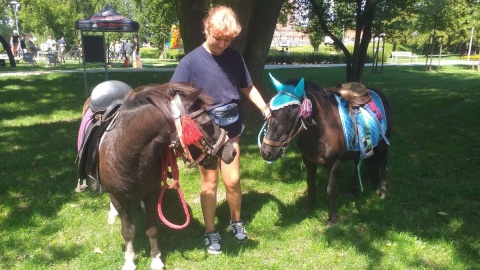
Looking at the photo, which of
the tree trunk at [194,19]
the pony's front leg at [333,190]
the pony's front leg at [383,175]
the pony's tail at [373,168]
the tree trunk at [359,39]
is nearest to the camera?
the pony's front leg at [333,190]

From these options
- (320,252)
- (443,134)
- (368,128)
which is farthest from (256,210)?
(443,134)

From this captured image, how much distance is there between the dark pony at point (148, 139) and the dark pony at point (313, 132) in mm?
769

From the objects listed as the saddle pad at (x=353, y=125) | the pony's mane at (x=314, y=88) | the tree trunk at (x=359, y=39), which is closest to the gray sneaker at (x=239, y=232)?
the saddle pad at (x=353, y=125)

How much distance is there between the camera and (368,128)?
14.8 ft

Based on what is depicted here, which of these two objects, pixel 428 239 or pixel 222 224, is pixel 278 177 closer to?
pixel 222 224

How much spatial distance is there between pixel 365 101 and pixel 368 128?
323 millimetres

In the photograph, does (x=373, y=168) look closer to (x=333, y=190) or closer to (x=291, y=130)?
(x=333, y=190)

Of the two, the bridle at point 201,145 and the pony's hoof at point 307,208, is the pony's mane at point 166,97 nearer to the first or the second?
the bridle at point 201,145

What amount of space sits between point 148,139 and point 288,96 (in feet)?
4.55

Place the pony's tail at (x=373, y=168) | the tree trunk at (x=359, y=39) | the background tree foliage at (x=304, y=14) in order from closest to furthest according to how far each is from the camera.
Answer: the pony's tail at (x=373, y=168), the background tree foliage at (x=304, y=14), the tree trunk at (x=359, y=39)

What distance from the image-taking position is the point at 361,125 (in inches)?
176

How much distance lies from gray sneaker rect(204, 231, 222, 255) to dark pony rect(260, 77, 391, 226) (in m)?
0.97

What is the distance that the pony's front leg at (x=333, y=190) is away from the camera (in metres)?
4.23

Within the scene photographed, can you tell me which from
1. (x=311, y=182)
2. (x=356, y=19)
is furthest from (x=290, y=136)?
(x=356, y=19)
